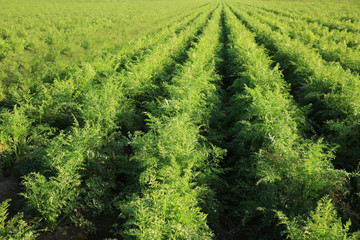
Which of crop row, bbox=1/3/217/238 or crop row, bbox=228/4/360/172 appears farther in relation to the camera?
crop row, bbox=228/4/360/172

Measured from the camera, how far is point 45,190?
3.39 m

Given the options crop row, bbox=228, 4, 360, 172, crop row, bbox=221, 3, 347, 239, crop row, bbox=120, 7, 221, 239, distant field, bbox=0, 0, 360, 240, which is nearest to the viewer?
crop row, bbox=120, 7, 221, 239

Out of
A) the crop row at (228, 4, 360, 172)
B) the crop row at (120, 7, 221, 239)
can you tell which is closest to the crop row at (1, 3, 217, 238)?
the crop row at (120, 7, 221, 239)

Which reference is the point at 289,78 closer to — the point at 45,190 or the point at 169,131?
the point at 169,131

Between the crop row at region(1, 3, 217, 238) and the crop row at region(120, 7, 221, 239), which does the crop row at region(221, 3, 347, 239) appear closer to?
the crop row at region(120, 7, 221, 239)

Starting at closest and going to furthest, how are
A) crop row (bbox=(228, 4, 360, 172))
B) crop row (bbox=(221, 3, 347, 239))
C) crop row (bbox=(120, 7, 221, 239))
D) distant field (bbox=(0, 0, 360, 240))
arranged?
crop row (bbox=(120, 7, 221, 239)) < distant field (bbox=(0, 0, 360, 240)) < crop row (bbox=(221, 3, 347, 239)) < crop row (bbox=(228, 4, 360, 172))

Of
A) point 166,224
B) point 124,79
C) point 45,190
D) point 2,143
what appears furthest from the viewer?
point 124,79

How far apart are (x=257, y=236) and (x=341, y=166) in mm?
2884

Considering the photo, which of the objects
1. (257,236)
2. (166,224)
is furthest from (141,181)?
(257,236)

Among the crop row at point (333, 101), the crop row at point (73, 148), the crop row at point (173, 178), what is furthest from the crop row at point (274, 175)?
the crop row at point (73, 148)

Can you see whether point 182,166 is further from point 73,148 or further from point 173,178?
point 73,148

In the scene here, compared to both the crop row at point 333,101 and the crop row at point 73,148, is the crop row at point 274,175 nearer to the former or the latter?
the crop row at point 333,101

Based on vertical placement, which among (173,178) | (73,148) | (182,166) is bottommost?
(182,166)

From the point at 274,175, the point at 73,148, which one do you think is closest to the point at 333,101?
the point at 274,175
